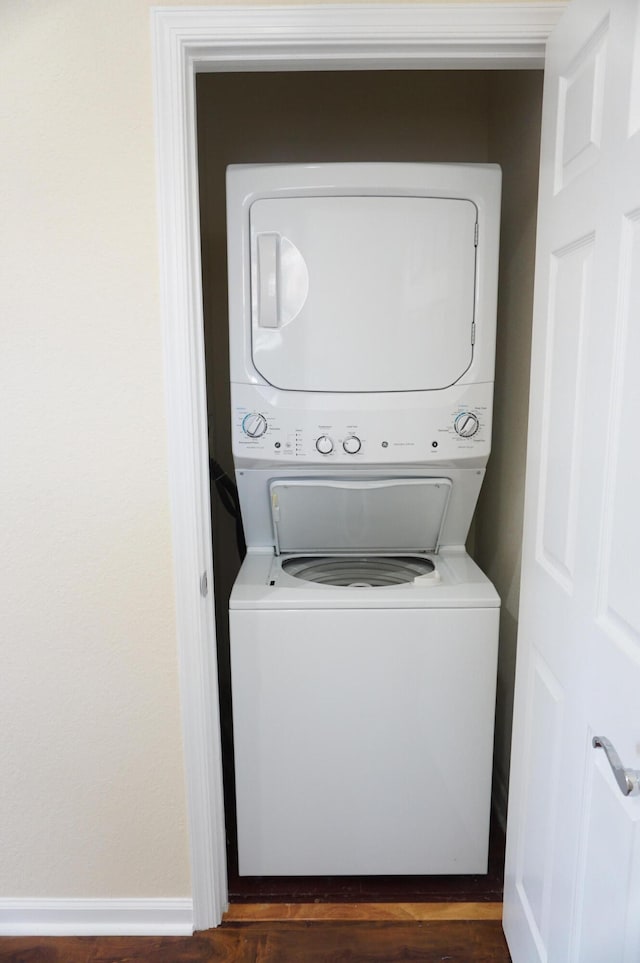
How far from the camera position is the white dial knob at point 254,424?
1.73 meters

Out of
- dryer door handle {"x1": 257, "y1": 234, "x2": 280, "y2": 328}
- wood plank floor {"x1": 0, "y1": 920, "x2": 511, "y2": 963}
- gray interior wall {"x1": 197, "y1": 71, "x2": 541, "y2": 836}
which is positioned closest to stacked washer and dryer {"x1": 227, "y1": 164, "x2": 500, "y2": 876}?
dryer door handle {"x1": 257, "y1": 234, "x2": 280, "y2": 328}

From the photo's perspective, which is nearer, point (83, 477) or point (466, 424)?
point (83, 477)

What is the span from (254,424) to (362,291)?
0.44 m

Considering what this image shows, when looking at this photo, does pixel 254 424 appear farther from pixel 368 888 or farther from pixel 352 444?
pixel 368 888

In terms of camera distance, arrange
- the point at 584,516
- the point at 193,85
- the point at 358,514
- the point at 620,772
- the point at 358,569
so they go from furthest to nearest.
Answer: the point at 358,569 → the point at 358,514 → the point at 193,85 → the point at 584,516 → the point at 620,772

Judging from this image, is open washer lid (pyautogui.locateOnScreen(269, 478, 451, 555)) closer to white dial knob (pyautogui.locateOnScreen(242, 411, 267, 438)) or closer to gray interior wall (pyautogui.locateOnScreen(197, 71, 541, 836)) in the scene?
white dial knob (pyautogui.locateOnScreen(242, 411, 267, 438))

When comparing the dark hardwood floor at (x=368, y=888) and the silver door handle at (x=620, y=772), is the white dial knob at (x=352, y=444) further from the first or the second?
the dark hardwood floor at (x=368, y=888)

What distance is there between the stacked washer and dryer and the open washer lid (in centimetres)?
5

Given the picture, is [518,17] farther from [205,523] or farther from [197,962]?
[197,962]

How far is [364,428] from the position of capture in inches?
67.7

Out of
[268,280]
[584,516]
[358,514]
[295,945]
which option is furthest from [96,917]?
[268,280]

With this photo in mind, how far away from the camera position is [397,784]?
174 centimetres

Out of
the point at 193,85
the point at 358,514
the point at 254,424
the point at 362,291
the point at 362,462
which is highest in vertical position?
the point at 193,85

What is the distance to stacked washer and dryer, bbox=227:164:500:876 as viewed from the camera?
5.42 ft
